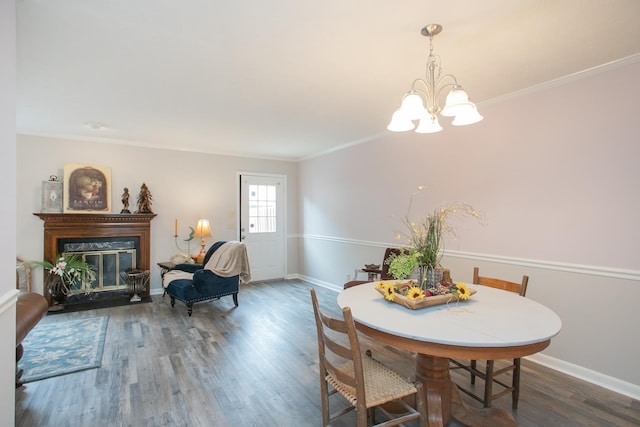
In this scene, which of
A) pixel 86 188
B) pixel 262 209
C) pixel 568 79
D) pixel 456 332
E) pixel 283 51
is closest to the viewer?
pixel 456 332

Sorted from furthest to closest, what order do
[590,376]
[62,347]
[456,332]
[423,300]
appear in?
[62,347], [590,376], [423,300], [456,332]

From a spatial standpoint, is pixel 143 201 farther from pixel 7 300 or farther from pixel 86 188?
pixel 7 300

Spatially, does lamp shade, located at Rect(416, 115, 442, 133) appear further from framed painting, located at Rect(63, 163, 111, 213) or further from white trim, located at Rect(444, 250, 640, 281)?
framed painting, located at Rect(63, 163, 111, 213)

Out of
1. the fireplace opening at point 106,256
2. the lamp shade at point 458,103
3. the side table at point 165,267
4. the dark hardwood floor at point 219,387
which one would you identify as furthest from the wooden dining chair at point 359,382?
the fireplace opening at point 106,256

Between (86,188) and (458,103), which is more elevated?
(458,103)

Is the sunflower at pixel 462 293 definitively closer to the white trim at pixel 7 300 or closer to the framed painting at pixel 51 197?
the white trim at pixel 7 300

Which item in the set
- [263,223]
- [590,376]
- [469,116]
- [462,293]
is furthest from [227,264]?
[590,376]

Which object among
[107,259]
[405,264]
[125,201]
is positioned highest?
[125,201]

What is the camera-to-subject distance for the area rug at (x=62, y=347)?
268 centimetres

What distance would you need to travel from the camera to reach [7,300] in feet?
4.98

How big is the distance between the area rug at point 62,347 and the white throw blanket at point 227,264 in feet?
3.17

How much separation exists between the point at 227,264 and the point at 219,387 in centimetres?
206

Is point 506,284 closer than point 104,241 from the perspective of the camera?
Yes

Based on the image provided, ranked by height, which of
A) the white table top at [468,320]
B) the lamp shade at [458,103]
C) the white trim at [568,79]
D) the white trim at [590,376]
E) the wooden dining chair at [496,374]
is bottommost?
the white trim at [590,376]
